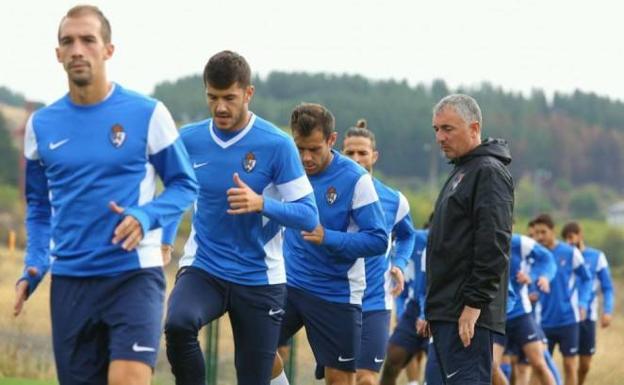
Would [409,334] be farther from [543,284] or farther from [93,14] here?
[93,14]

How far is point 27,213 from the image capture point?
7.98 m

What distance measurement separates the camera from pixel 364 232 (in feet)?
36.2

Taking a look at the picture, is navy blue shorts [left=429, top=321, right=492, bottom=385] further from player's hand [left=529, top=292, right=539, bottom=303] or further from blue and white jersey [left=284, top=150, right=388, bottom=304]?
player's hand [left=529, top=292, right=539, bottom=303]

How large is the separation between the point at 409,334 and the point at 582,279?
6269mm

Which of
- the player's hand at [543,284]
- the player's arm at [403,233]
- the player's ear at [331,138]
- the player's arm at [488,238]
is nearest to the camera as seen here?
the player's arm at [488,238]

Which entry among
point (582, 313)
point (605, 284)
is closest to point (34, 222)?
point (582, 313)

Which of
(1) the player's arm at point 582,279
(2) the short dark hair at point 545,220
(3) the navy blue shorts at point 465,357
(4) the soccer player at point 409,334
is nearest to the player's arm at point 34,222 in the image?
(3) the navy blue shorts at point 465,357

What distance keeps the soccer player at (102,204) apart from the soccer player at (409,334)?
7.72m

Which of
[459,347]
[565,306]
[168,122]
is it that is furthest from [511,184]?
[565,306]

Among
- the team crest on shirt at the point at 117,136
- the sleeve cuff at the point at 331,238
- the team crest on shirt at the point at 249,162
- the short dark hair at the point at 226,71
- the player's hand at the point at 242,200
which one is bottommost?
the sleeve cuff at the point at 331,238

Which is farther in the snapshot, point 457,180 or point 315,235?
point 315,235

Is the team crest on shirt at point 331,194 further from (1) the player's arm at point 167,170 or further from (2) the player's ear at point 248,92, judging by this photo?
(1) the player's arm at point 167,170

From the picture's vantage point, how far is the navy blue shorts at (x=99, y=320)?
7.64 meters

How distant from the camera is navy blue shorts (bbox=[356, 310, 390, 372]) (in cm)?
1197
